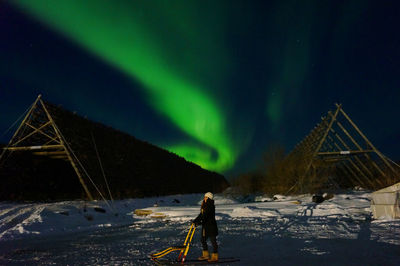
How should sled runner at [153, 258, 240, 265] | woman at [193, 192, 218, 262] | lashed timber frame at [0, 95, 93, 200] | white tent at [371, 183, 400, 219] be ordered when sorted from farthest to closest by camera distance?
1. lashed timber frame at [0, 95, 93, 200]
2. white tent at [371, 183, 400, 219]
3. woman at [193, 192, 218, 262]
4. sled runner at [153, 258, 240, 265]

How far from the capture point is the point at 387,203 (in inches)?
498

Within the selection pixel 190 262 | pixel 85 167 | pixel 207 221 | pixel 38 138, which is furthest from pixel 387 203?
pixel 38 138

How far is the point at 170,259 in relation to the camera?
6.34 m

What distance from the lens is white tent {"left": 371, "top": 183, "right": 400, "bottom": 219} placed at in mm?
12266

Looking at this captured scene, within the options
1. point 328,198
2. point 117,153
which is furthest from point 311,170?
point 117,153

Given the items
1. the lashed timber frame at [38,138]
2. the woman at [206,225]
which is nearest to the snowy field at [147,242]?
the woman at [206,225]

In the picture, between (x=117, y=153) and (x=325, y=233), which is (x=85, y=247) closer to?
(x=325, y=233)

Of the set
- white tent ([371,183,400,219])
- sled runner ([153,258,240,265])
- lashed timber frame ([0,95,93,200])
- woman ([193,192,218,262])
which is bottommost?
sled runner ([153,258,240,265])

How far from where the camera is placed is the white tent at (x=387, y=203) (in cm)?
1227

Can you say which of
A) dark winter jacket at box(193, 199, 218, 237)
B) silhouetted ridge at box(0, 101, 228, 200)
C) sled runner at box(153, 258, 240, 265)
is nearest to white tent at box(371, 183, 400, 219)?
sled runner at box(153, 258, 240, 265)

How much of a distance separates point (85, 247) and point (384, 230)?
10.2 meters

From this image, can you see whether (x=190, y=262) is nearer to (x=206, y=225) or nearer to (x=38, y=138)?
(x=206, y=225)

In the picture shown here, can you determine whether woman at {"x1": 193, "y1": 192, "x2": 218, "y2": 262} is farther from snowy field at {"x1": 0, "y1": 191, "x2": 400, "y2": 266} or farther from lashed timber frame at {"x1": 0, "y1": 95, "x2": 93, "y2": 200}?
lashed timber frame at {"x1": 0, "y1": 95, "x2": 93, "y2": 200}

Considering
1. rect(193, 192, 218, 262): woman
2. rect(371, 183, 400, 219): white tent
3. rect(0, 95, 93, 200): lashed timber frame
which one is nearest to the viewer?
rect(193, 192, 218, 262): woman
